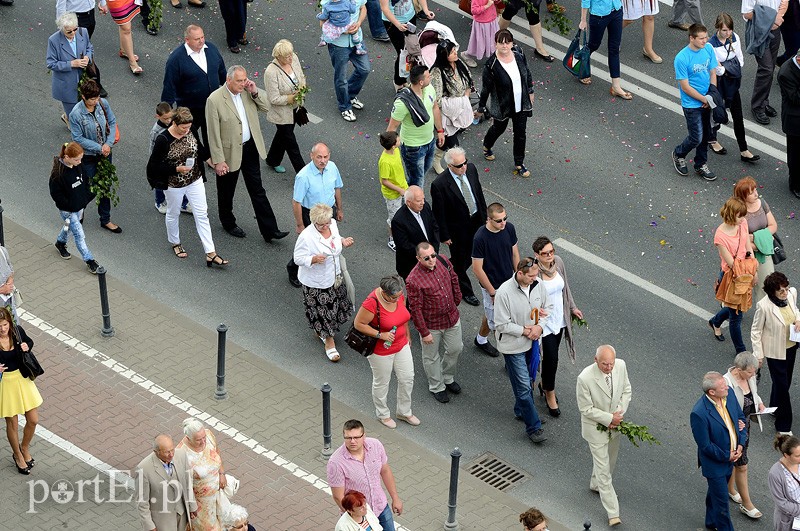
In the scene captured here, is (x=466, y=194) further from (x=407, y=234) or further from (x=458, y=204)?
(x=407, y=234)

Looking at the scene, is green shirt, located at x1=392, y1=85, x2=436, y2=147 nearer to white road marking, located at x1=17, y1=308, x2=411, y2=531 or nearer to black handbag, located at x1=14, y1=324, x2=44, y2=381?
white road marking, located at x1=17, y1=308, x2=411, y2=531

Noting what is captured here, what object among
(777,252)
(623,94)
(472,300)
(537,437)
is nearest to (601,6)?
→ (623,94)

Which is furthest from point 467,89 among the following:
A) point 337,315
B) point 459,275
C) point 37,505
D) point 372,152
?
point 37,505

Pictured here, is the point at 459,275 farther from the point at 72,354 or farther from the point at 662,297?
the point at 72,354

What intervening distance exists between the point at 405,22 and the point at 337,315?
19.4 ft

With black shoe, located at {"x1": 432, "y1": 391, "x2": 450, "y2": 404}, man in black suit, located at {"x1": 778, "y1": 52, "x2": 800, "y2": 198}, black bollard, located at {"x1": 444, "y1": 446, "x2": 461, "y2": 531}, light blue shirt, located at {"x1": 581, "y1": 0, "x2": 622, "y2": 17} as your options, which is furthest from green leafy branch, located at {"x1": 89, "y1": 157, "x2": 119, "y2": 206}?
man in black suit, located at {"x1": 778, "y1": 52, "x2": 800, "y2": 198}

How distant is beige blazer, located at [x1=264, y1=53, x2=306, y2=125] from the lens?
A: 1859 cm

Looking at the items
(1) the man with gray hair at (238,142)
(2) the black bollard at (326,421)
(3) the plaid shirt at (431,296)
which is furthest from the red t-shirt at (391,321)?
(1) the man with gray hair at (238,142)

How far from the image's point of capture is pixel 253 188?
18141 mm

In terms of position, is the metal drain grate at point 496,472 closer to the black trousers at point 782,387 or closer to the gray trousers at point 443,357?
the gray trousers at point 443,357

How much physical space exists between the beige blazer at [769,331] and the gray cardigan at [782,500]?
6.54 ft

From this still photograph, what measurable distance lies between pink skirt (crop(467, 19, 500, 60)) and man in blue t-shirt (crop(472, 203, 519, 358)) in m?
5.33

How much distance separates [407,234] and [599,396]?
3.02 metres

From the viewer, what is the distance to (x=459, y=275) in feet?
58.2
